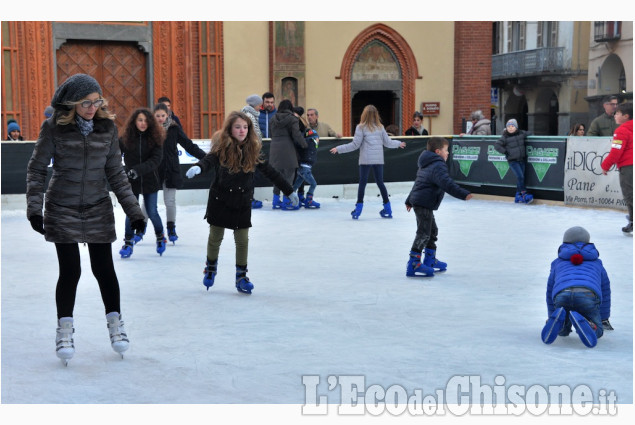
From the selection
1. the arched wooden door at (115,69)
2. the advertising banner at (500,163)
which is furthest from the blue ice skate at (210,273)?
the arched wooden door at (115,69)

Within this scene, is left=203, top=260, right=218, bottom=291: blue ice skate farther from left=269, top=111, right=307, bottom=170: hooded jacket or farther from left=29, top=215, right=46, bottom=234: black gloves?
left=269, top=111, right=307, bottom=170: hooded jacket

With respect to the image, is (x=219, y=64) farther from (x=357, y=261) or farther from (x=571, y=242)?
(x=571, y=242)

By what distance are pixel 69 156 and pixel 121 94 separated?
53.3ft

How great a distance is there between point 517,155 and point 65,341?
11.5 meters

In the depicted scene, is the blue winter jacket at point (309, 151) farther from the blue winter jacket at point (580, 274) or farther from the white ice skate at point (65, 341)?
the white ice skate at point (65, 341)

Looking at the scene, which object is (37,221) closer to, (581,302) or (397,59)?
(581,302)

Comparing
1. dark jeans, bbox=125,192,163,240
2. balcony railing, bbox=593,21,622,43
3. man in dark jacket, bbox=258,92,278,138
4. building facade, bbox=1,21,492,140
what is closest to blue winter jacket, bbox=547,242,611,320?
dark jeans, bbox=125,192,163,240

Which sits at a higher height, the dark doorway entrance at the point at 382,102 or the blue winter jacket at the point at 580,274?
the dark doorway entrance at the point at 382,102

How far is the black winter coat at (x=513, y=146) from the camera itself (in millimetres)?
15930

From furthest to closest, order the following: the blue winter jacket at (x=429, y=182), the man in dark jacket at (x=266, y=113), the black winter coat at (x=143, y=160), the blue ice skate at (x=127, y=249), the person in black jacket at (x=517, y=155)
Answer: the person in black jacket at (x=517, y=155), the man in dark jacket at (x=266, y=113), the blue ice skate at (x=127, y=249), the black winter coat at (x=143, y=160), the blue winter jacket at (x=429, y=182)

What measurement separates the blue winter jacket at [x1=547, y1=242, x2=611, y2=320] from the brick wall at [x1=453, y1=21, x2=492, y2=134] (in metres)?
18.2

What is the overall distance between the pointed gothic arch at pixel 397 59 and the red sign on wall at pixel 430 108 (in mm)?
261

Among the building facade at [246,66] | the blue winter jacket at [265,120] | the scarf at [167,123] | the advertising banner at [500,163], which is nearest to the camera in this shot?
the scarf at [167,123]
